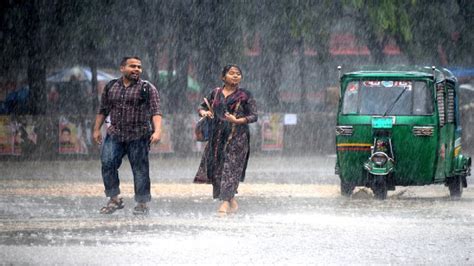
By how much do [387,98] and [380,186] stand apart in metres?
1.25

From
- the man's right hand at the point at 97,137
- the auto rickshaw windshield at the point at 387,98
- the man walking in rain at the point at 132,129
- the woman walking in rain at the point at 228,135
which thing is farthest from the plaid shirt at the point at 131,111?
the auto rickshaw windshield at the point at 387,98

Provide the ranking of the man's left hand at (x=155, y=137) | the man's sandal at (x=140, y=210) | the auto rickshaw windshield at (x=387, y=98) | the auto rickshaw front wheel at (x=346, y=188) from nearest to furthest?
the man's left hand at (x=155, y=137) < the man's sandal at (x=140, y=210) < the auto rickshaw windshield at (x=387, y=98) < the auto rickshaw front wheel at (x=346, y=188)

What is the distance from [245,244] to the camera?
427 inches

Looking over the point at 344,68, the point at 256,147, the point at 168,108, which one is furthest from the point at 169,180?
the point at 344,68

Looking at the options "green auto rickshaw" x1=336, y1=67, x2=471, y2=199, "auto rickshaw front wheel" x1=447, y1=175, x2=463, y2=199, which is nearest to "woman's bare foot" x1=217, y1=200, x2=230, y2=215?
"green auto rickshaw" x1=336, y1=67, x2=471, y2=199

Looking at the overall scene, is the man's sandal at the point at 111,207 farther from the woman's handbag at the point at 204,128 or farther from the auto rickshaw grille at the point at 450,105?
the auto rickshaw grille at the point at 450,105

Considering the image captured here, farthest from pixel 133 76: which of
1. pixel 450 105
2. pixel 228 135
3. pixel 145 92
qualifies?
pixel 450 105

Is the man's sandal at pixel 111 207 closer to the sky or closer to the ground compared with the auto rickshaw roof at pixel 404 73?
closer to the ground

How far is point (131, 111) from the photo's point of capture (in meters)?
13.9

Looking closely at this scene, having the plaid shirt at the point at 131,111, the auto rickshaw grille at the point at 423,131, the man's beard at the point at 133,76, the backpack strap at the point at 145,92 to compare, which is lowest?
the auto rickshaw grille at the point at 423,131

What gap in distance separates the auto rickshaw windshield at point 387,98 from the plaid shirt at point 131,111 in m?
4.20

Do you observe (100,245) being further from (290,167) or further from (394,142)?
(290,167)

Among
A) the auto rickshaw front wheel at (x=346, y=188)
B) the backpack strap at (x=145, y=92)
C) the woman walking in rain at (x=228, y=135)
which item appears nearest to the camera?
the backpack strap at (x=145, y=92)

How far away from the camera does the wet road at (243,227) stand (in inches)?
398
